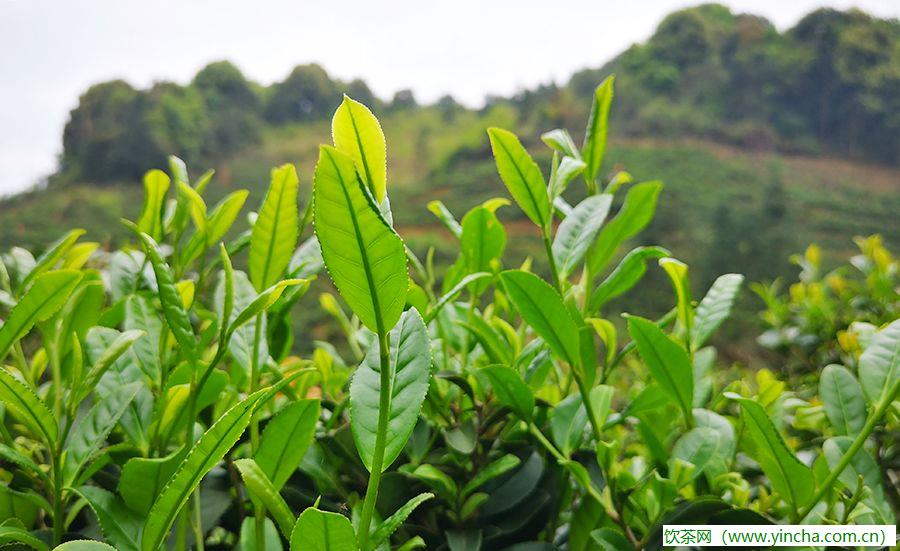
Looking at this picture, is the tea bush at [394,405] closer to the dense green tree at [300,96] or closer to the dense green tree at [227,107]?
the dense green tree at [227,107]

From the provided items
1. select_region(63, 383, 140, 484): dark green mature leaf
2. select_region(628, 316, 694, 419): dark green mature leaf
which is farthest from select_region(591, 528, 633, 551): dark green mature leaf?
select_region(63, 383, 140, 484): dark green mature leaf

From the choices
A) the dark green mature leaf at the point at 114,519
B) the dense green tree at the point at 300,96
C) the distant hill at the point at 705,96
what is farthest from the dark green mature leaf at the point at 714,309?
the dense green tree at the point at 300,96

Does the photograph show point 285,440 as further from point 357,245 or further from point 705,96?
point 705,96

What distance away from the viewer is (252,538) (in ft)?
1.28

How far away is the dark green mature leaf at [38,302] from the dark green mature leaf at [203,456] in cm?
19

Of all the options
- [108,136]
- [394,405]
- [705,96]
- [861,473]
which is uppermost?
[108,136]

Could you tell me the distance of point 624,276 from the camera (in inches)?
20.5

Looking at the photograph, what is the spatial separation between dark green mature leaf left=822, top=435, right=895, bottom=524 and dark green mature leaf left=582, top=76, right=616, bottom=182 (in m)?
0.28

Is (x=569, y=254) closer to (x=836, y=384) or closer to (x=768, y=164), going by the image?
(x=836, y=384)

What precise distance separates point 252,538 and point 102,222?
16407mm

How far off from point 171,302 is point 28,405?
0.10 metres

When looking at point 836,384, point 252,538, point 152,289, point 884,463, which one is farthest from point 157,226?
point 884,463

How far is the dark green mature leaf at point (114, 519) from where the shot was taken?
1.16 feet

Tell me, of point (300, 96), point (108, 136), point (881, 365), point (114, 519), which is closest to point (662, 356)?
point (881, 365)
